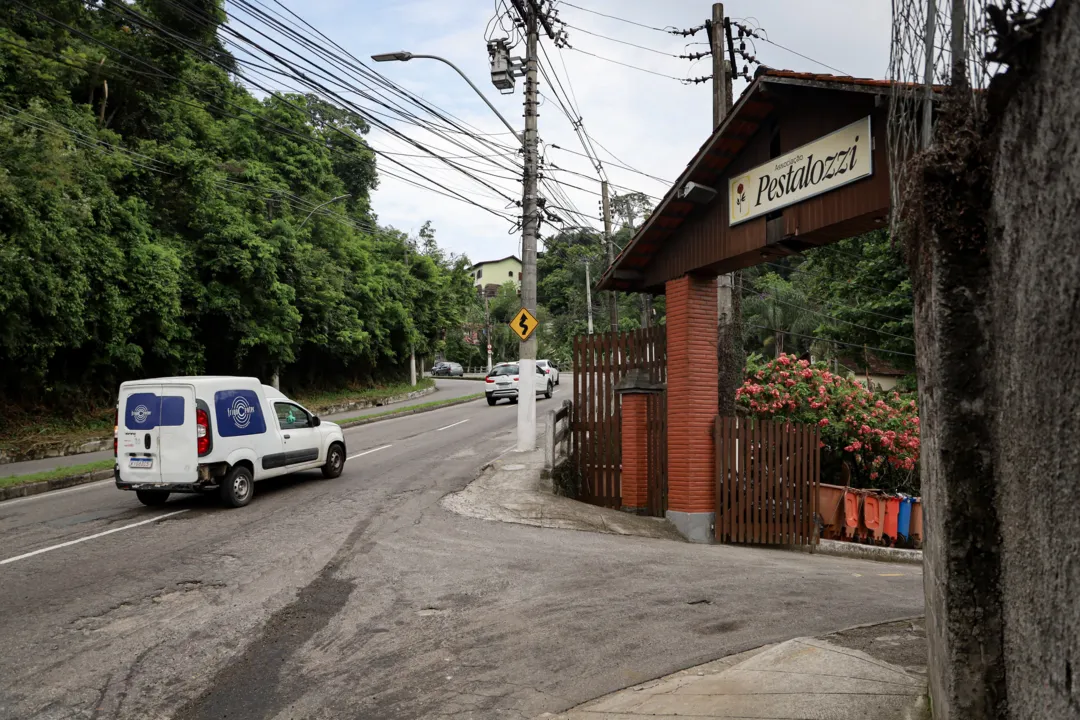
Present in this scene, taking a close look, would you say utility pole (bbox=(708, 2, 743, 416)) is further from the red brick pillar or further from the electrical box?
the electrical box

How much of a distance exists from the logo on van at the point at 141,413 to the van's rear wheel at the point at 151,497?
1.07 m

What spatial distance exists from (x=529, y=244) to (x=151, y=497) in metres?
8.73

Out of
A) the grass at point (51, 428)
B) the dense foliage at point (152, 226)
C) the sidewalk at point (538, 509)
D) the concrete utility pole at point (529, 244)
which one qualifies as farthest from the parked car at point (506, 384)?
the sidewalk at point (538, 509)

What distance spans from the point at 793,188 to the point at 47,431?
20.0 meters

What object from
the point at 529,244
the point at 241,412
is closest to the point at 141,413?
the point at 241,412

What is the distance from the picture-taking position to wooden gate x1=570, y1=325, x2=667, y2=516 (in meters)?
10.9

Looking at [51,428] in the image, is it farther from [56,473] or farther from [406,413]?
[406,413]

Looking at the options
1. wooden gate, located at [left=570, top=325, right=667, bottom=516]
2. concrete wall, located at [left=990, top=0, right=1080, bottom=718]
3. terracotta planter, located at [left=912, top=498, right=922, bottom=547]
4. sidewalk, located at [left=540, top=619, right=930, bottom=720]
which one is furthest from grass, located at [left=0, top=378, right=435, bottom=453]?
concrete wall, located at [left=990, top=0, right=1080, bottom=718]

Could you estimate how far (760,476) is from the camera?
9.96 meters

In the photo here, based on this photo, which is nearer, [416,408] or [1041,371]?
[1041,371]

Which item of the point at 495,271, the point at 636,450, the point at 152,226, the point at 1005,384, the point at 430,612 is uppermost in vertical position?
the point at 495,271

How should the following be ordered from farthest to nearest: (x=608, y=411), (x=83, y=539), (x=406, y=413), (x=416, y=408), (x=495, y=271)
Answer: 1. (x=495, y=271)
2. (x=416, y=408)
3. (x=406, y=413)
4. (x=608, y=411)
5. (x=83, y=539)

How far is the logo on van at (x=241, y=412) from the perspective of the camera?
11.0 metres

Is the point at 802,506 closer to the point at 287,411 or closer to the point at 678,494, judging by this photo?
the point at 678,494
